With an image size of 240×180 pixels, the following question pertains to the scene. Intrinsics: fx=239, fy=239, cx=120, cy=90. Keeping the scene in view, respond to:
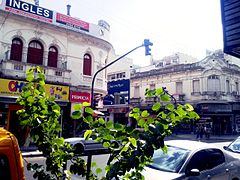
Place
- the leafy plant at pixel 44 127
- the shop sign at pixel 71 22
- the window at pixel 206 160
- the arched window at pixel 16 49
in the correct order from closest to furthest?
the leafy plant at pixel 44 127, the window at pixel 206 160, the arched window at pixel 16 49, the shop sign at pixel 71 22

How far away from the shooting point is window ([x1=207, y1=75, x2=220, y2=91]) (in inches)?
1210

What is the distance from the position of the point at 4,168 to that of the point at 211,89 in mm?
31418

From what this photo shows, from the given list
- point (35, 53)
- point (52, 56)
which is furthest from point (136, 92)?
point (35, 53)

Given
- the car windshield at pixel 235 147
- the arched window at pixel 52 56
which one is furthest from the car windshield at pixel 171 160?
the arched window at pixel 52 56

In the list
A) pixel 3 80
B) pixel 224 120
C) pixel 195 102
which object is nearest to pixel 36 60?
pixel 3 80

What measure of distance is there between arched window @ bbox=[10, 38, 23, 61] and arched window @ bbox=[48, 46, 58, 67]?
202 cm

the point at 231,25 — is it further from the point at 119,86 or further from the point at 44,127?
the point at 119,86

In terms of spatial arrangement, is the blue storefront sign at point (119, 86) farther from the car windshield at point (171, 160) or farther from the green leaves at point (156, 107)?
the green leaves at point (156, 107)

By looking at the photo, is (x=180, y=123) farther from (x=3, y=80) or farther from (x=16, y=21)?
(x=16, y=21)

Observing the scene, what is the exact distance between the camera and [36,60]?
16.5m

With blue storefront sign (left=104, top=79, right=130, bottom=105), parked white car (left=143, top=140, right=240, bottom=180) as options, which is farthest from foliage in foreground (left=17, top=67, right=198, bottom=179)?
blue storefront sign (left=104, top=79, right=130, bottom=105)

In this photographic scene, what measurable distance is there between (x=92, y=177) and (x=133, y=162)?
0.70 meters

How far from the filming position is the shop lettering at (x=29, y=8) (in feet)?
50.9

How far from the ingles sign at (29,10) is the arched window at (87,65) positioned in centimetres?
393
